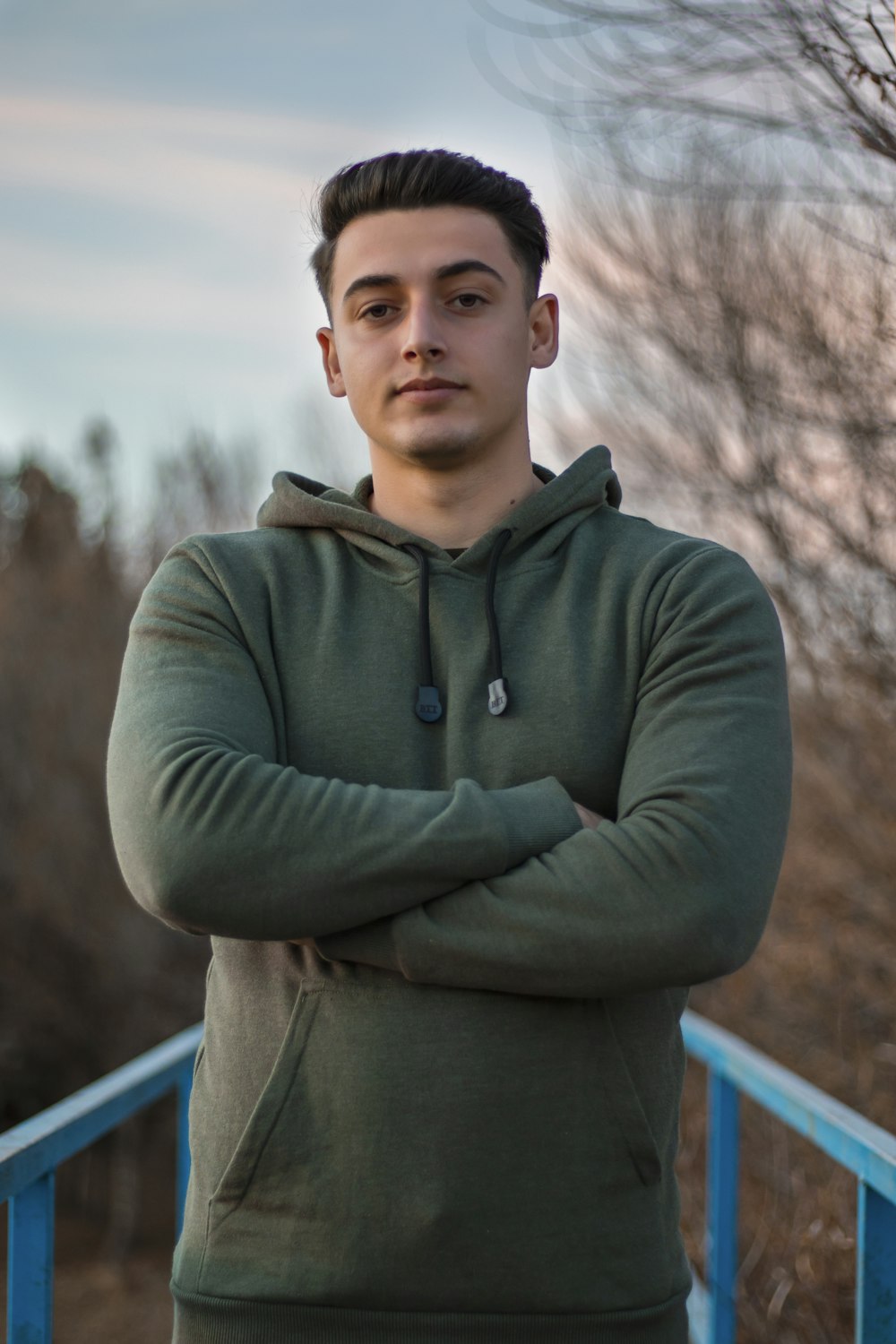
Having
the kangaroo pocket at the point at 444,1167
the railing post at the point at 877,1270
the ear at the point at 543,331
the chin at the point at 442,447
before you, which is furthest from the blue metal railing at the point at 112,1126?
the ear at the point at 543,331

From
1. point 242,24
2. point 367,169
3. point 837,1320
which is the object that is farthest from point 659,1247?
point 242,24

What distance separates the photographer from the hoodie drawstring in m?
1.61

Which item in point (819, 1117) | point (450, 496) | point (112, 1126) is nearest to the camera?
point (450, 496)

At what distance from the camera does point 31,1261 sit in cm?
191

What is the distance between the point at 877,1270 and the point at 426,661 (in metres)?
1.01

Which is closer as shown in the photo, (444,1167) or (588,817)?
(444,1167)

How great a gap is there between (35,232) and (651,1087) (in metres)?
14.3

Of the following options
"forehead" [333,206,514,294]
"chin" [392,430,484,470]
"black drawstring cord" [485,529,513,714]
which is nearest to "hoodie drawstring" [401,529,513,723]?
"black drawstring cord" [485,529,513,714]

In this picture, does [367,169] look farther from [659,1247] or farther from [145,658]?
[659,1247]

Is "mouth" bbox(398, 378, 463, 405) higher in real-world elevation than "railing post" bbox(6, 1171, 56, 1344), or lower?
higher

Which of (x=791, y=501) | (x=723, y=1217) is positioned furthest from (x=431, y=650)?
(x=791, y=501)

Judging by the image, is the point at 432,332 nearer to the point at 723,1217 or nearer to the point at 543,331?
the point at 543,331

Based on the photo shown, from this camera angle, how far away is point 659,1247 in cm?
148

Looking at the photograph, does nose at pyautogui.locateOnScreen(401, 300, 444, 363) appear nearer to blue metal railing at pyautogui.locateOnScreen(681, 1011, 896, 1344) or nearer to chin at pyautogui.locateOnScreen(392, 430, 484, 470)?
chin at pyautogui.locateOnScreen(392, 430, 484, 470)
